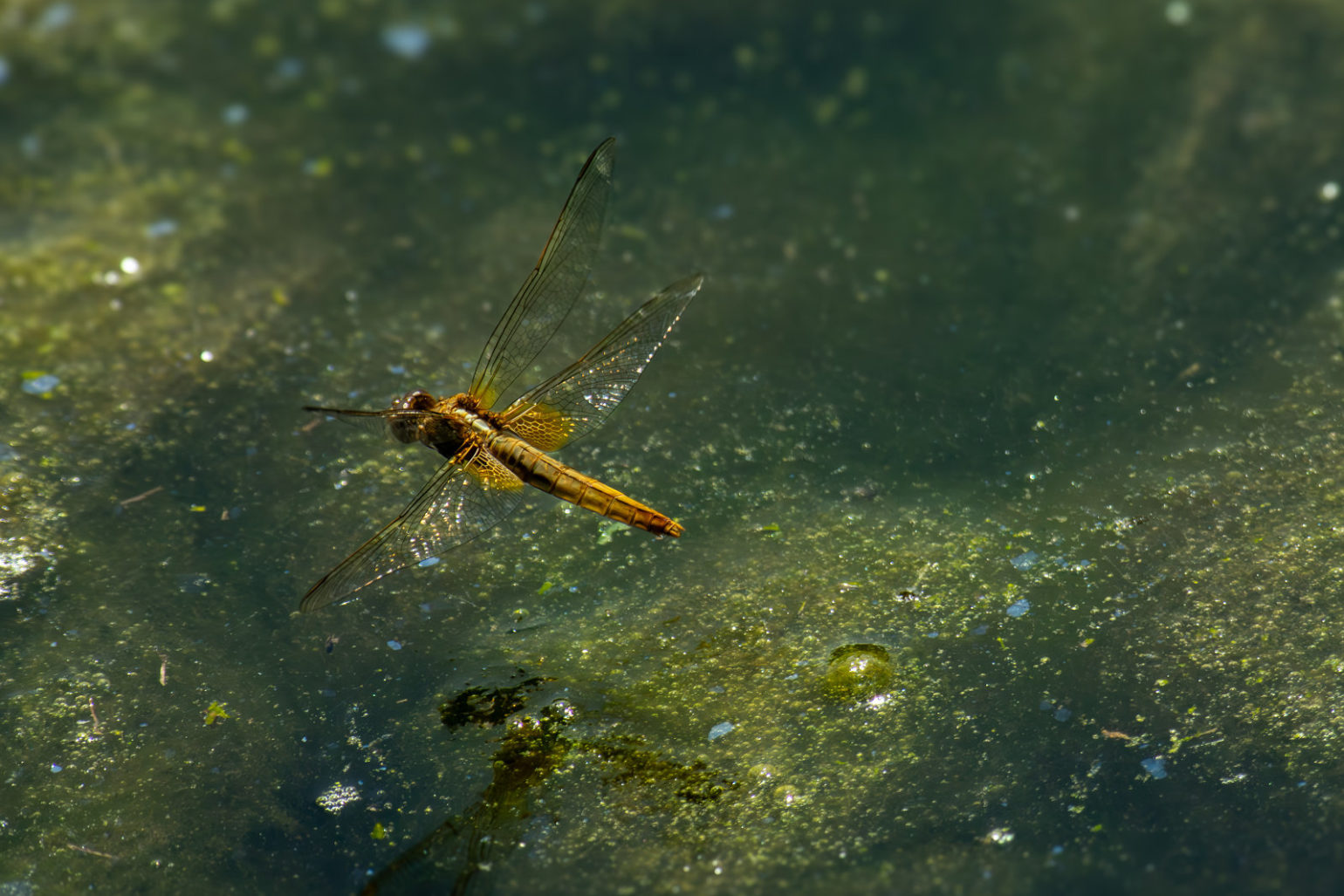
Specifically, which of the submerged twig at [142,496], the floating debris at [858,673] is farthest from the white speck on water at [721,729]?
the submerged twig at [142,496]

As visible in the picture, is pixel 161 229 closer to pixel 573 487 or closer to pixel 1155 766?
pixel 573 487

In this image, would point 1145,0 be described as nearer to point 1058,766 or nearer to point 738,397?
point 738,397

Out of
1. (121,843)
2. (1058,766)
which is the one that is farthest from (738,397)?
(121,843)

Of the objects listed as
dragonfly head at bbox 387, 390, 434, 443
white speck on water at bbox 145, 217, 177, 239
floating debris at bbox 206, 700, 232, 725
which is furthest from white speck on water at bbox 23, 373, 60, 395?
floating debris at bbox 206, 700, 232, 725

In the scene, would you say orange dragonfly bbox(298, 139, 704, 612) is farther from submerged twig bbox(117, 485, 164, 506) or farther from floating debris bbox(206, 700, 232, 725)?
submerged twig bbox(117, 485, 164, 506)

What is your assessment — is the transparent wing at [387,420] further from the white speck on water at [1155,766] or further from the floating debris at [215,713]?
the white speck on water at [1155,766]

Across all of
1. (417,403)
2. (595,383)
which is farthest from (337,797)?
(595,383)
